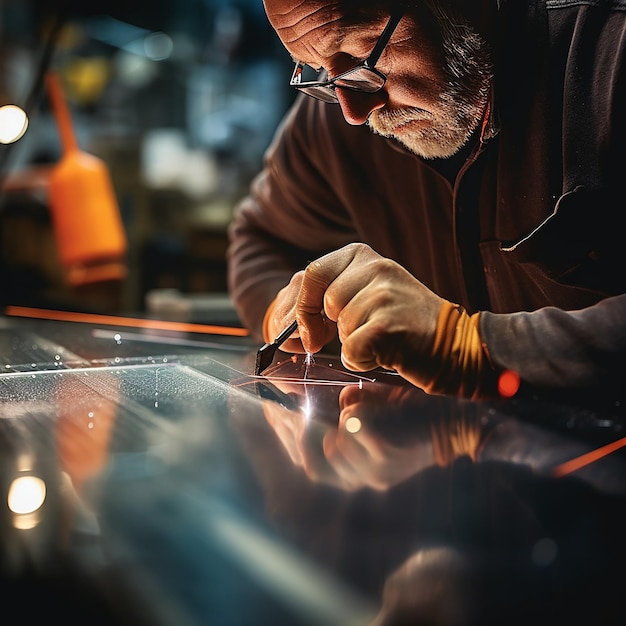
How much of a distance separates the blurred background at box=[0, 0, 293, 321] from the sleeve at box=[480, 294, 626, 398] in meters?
2.59

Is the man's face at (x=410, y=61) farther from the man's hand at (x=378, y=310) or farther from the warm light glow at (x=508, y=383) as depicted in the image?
the warm light glow at (x=508, y=383)

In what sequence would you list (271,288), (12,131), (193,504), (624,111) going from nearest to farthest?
(193,504), (624,111), (271,288), (12,131)

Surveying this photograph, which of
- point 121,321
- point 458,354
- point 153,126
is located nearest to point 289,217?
point 121,321

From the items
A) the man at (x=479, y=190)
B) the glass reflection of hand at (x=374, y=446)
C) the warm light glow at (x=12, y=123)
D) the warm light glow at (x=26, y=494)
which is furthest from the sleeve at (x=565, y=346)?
the warm light glow at (x=12, y=123)

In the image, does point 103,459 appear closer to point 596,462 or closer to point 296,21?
point 596,462

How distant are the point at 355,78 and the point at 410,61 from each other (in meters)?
0.09

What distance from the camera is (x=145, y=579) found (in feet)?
1.65

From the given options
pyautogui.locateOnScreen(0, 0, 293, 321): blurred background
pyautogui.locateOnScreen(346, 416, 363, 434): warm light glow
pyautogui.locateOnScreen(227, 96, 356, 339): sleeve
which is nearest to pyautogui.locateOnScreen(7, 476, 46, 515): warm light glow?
pyautogui.locateOnScreen(346, 416, 363, 434): warm light glow

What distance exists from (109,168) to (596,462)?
351cm

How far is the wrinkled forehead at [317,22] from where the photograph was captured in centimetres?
106

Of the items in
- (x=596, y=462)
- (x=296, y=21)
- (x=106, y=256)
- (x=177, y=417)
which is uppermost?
(x=296, y=21)

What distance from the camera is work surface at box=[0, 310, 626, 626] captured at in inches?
→ 19.3

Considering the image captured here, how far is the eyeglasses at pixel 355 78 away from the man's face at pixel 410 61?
0.01m

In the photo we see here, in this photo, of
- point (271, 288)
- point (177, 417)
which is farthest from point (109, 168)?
point (177, 417)
